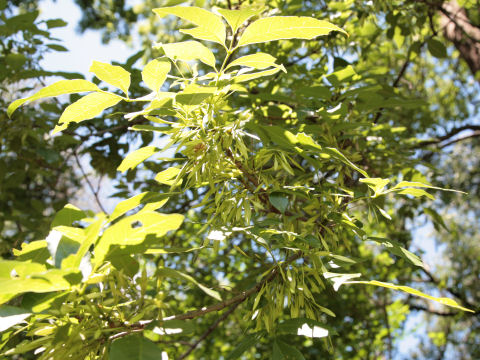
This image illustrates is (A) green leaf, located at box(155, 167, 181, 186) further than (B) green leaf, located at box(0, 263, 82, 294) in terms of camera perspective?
Yes

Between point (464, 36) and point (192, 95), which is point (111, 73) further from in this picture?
point (464, 36)

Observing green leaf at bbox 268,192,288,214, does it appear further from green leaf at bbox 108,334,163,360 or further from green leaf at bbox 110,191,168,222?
green leaf at bbox 108,334,163,360

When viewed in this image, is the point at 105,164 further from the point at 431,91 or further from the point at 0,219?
the point at 431,91

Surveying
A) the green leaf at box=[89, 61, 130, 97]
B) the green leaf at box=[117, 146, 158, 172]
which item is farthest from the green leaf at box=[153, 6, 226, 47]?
the green leaf at box=[117, 146, 158, 172]

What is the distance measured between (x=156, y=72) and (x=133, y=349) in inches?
18.7

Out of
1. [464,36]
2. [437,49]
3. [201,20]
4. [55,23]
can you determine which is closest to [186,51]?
[201,20]

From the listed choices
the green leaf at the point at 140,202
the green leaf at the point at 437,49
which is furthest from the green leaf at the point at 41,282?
the green leaf at the point at 437,49

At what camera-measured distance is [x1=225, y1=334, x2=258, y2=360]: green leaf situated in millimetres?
856

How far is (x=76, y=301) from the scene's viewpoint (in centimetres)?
67

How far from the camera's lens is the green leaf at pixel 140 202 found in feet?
2.51

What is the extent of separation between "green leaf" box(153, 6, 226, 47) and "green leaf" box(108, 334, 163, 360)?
51cm

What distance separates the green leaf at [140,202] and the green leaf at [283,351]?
1.19 feet

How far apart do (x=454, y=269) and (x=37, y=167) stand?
6478 millimetres

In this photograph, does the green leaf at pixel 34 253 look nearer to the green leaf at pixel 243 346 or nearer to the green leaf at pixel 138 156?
the green leaf at pixel 138 156
